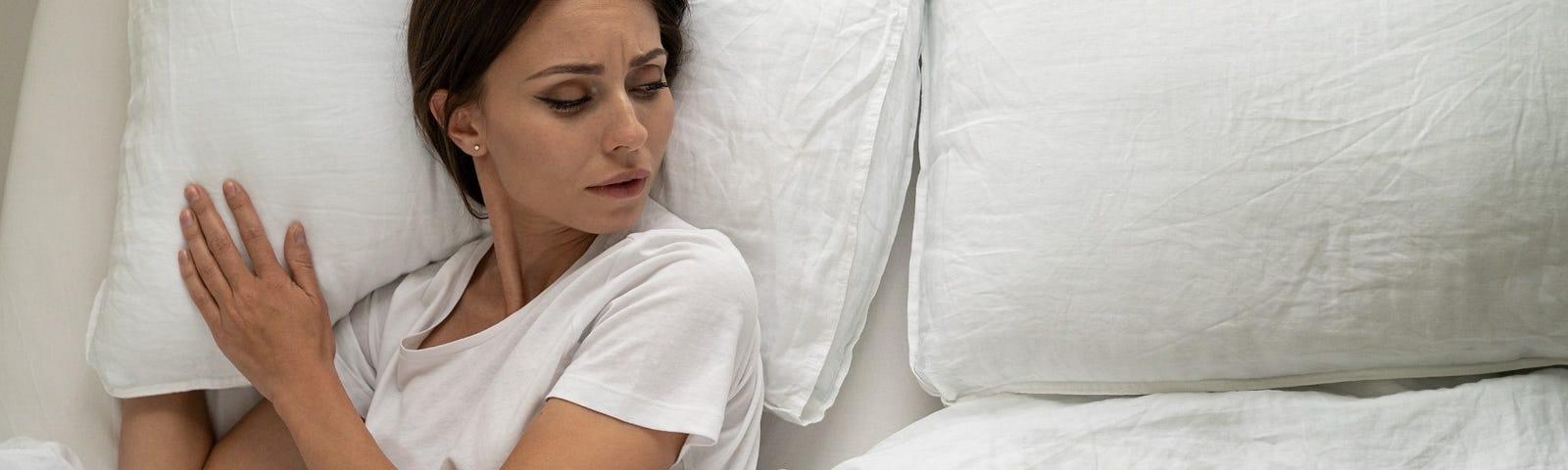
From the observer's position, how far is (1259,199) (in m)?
1.05

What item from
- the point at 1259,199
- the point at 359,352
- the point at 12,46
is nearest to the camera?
the point at 1259,199

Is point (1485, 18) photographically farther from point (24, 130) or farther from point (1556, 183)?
point (24, 130)

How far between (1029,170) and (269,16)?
0.78m

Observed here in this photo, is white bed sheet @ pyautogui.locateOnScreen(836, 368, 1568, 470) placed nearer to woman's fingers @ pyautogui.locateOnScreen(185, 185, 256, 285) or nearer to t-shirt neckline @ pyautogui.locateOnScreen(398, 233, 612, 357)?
t-shirt neckline @ pyautogui.locateOnScreen(398, 233, 612, 357)

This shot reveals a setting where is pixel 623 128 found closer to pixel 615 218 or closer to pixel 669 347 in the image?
pixel 615 218

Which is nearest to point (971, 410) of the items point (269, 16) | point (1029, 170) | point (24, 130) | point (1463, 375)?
point (1029, 170)

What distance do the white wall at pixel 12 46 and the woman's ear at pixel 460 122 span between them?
812mm

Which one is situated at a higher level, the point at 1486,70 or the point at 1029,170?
the point at 1486,70

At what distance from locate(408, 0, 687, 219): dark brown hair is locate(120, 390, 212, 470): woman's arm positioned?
37 centimetres

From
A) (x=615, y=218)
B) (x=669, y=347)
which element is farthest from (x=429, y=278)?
(x=669, y=347)

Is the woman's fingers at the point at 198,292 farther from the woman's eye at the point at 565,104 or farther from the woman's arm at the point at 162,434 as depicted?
the woman's eye at the point at 565,104

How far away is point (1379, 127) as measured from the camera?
3.37ft

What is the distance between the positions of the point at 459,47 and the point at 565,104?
0.12 metres

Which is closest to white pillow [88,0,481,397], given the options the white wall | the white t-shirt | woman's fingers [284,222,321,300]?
woman's fingers [284,222,321,300]
